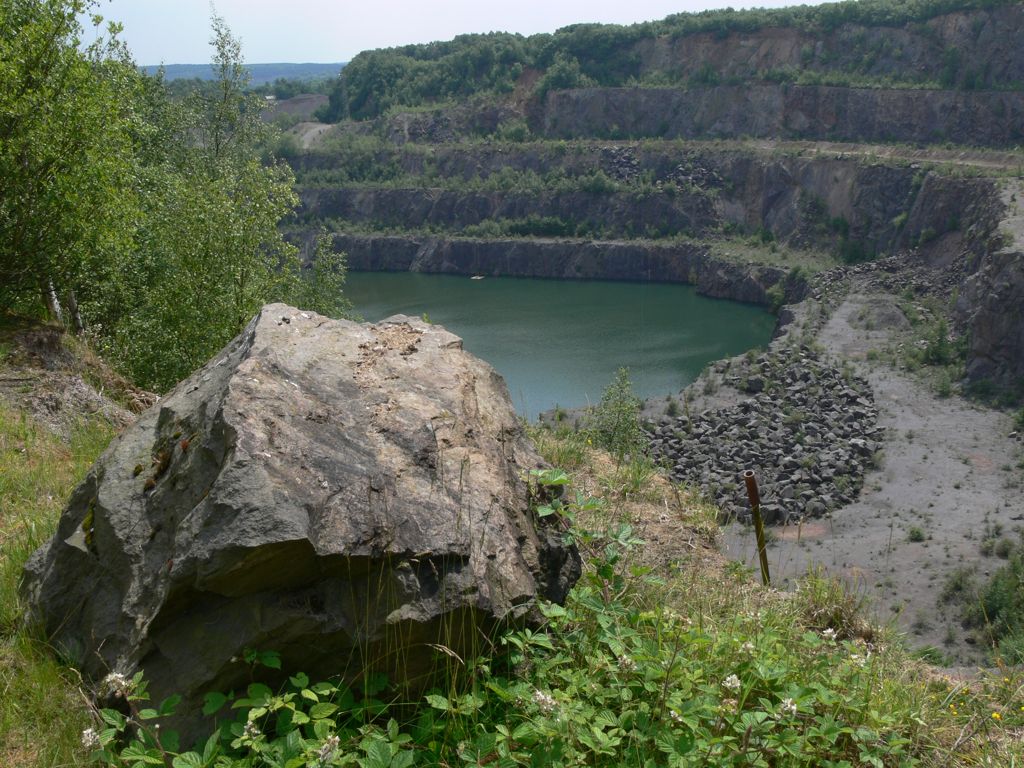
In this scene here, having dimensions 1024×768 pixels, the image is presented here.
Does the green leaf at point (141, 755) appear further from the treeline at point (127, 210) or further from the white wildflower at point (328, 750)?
the treeline at point (127, 210)

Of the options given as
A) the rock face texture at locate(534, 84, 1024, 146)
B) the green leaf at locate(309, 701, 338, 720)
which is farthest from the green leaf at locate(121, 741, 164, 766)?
the rock face texture at locate(534, 84, 1024, 146)

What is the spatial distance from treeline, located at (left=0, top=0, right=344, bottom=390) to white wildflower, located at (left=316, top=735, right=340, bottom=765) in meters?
7.49

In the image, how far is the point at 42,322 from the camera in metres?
8.52

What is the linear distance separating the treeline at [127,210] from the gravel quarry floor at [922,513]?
27.0 ft

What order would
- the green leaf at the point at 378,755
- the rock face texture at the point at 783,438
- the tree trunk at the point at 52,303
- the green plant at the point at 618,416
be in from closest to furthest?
1. the green leaf at the point at 378,755
2. the tree trunk at the point at 52,303
3. the green plant at the point at 618,416
4. the rock face texture at the point at 783,438

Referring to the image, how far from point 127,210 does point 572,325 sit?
36098 mm

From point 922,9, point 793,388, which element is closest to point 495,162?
point 922,9

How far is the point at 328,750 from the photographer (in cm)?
244

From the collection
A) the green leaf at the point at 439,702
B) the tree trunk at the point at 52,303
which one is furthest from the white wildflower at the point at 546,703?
the tree trunk at the point at 52,303

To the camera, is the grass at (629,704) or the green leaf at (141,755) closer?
the green leaf at (141,755)

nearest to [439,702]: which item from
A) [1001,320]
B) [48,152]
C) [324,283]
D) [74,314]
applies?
[48,152]

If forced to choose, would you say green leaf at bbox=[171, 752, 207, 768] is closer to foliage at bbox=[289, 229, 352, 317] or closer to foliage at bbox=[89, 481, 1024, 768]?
foliage at bbox=[89, 481, 1024, 768]

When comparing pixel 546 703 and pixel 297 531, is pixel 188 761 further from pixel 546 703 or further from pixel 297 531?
pixel 546 703

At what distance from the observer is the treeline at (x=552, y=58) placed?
199 ft
